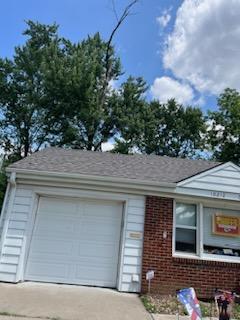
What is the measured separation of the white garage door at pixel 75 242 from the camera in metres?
7.55

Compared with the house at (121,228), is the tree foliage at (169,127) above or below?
above

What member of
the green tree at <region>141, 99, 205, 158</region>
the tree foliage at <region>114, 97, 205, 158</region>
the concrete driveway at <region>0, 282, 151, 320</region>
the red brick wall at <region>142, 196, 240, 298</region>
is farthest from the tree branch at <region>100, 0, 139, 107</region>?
the concrete driveway at <region>0, 282, 151, 320</region>

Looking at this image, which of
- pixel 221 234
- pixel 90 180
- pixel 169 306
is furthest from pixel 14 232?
pixel 221 234

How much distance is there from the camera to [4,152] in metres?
23.9

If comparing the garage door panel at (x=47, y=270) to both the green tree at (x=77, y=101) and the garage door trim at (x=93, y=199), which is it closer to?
the garage door trim at (x=93, y=199)

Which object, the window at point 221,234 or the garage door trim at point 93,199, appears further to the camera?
the window at point 221,234

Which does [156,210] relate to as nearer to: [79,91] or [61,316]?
[61,316]

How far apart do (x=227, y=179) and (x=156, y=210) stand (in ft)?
6.87

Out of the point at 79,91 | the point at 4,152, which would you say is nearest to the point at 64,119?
the point at 79,91

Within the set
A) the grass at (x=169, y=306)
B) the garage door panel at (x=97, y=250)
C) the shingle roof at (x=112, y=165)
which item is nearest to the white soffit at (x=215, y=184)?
the shingle roof at (x=112, y=165)

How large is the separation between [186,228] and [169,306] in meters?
2.09

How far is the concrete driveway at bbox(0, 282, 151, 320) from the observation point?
5.16 meters

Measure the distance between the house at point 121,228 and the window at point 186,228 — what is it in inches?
1.0

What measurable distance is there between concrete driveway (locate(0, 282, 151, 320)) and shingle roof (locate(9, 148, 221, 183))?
2.79 metres
